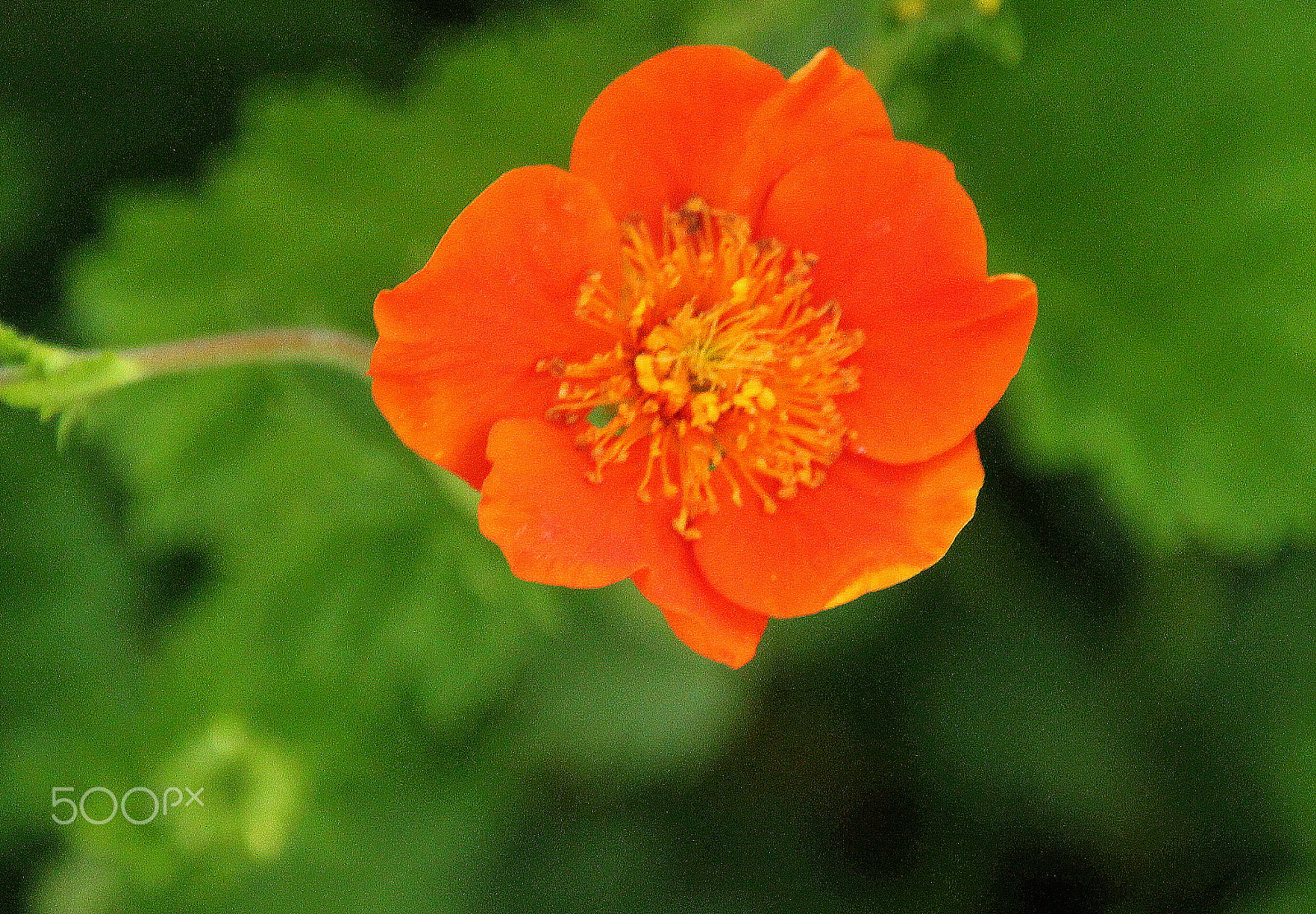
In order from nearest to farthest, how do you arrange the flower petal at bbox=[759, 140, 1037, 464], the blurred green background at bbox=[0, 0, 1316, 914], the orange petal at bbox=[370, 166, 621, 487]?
the orange petal at bbox=[370, 166, 621, 487] < the flower petal at bbox=[759, 140, 1037, 464] < the blurred green background at bbox=[0, 0, 1316, 914]

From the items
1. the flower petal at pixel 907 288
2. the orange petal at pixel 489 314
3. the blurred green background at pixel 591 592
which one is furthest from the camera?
the blurred green background at pixel 591 592

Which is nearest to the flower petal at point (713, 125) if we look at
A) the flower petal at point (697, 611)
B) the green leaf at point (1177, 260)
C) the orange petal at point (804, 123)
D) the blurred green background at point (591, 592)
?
the orange petal at point (804, 123)

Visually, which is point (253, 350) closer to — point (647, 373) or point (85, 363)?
point (85, 363)

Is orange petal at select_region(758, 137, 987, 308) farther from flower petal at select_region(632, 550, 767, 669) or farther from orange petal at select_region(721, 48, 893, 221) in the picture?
flower petal at select_region(632, 550, 767, 669)

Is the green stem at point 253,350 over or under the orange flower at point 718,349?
over

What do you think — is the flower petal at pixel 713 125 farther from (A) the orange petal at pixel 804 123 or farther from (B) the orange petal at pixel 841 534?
(B) the orange petal at pixel 841 534

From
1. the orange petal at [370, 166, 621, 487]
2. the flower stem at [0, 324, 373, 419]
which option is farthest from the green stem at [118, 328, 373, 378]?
the orange petal at [370, 166, 621, 487]
